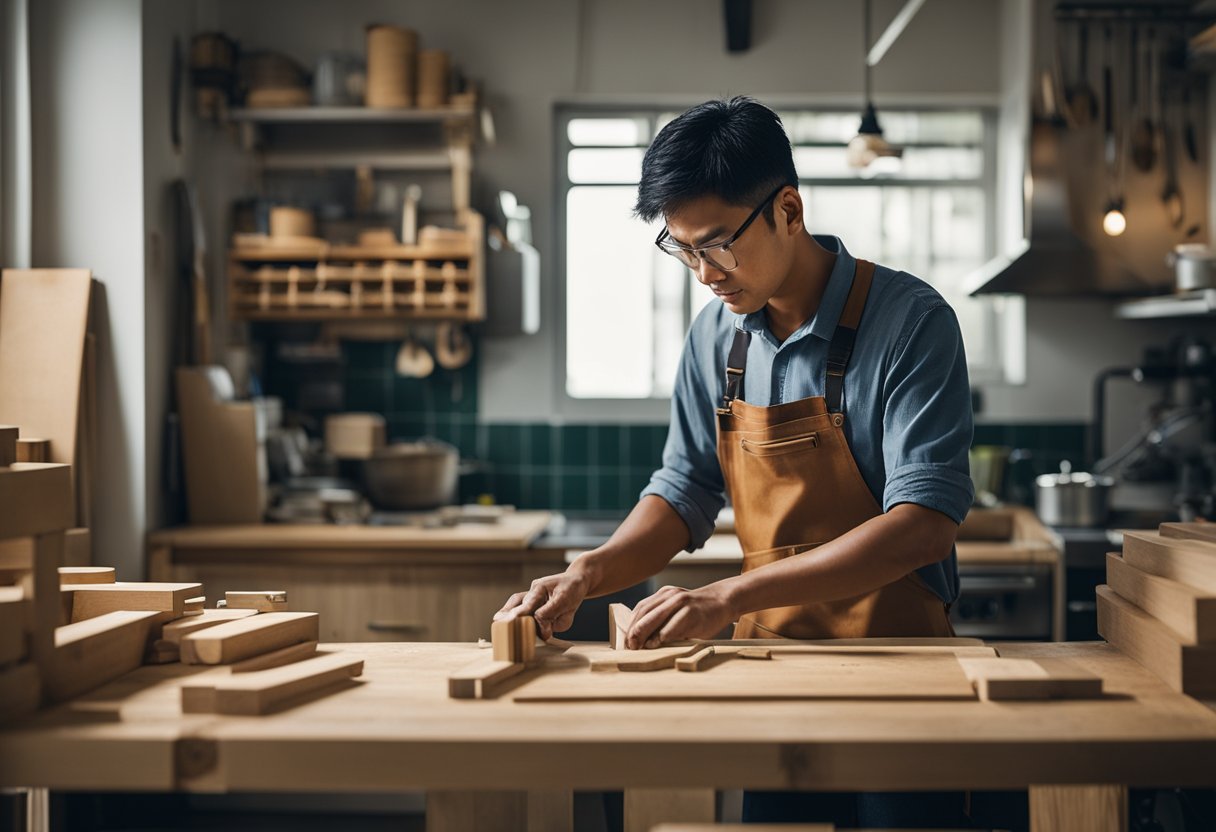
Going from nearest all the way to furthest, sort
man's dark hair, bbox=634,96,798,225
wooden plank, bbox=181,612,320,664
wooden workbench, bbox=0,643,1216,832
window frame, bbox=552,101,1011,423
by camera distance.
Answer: wooden workbench, bbox=0,643,1216,832
wooden plank, bbox=181,612,320,664
man's dark hair, bbox=634,96,798,225
window frame, bbox=552,101,1011,423

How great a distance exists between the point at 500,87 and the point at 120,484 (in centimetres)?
205

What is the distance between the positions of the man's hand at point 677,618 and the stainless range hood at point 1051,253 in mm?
2645

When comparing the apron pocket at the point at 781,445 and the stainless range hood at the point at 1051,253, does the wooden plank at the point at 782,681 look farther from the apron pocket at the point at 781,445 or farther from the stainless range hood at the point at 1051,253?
the stainless range hood at the point at 1051,253

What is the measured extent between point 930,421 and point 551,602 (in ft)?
2.16

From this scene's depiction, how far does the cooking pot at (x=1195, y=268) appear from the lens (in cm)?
350

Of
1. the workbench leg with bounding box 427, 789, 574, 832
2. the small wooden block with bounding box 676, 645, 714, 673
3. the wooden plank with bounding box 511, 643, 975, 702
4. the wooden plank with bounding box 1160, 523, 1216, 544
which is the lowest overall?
the workbench leg with bounding box 427, 789, 574, 832

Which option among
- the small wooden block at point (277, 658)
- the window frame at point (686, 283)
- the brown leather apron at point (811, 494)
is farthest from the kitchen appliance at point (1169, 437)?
the small wooden block at point (277, 658)

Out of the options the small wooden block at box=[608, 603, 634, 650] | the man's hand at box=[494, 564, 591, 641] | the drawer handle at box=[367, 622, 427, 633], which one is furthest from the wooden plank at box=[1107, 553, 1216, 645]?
the drawer handle at box=[367, 622, 427, 633]

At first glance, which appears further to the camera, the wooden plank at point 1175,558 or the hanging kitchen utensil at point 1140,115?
the hanging kitchen utensil at point 1140,115

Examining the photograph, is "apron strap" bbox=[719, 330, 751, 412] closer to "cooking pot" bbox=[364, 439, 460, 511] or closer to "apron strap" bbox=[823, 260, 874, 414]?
"apron strap" bbox=[823, 260, 874, 414]

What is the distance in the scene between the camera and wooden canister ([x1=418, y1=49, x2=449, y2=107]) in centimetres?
407

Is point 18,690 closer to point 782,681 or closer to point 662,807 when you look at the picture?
point 662,807

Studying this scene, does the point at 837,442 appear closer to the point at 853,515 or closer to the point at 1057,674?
the point at 853,515

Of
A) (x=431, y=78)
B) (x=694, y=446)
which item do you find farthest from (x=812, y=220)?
(x=694, y=446)
